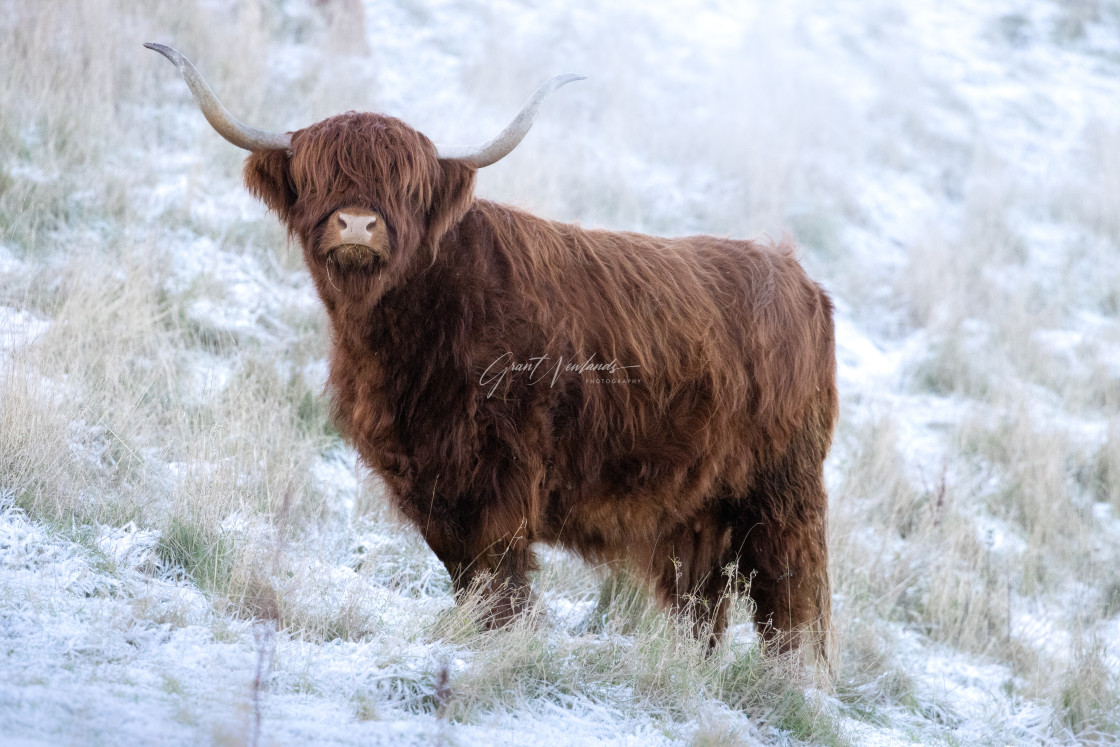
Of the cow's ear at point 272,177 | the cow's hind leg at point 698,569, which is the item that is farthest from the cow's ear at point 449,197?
the cow's hind leg at point 698,569

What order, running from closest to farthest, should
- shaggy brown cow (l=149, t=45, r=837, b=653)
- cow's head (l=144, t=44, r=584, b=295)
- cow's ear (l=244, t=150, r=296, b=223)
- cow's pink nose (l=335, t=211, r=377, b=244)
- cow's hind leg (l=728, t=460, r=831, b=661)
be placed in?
cow's pink nose (l=335, t=211, r=377, b=244) → cow's head (l=144, t=44, r=584, b=295) → shaggy brown cow (l=149, t=45, r=837, b=653) → cow's ear (l=244, t=150, r=296, b=223) → cow's hind leg (l=728, t=460, r=831, b=661)

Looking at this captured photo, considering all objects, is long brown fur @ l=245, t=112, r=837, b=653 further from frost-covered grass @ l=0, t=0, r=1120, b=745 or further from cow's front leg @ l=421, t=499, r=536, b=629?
frost-covered grass @ l=0, t=0, r=1120, b=745

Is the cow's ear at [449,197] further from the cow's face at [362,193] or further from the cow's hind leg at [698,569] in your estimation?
the cow's hind leg at [698,569]

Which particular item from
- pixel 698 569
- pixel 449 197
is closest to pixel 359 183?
pixel 449 197

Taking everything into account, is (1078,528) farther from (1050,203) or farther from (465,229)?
(1050,203)

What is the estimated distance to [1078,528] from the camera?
6004 mm

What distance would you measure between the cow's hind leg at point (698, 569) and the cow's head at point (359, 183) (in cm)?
169

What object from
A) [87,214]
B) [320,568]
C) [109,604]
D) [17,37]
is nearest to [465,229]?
[320,568]

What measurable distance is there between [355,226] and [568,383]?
0.95 m

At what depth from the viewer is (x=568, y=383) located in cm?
348

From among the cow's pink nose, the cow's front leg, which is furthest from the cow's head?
the cow's front leg

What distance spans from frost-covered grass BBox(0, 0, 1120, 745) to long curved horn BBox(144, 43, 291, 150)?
4.43 ft

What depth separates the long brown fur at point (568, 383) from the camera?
3.28 metres

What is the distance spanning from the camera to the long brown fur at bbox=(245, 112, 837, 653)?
328 cm
